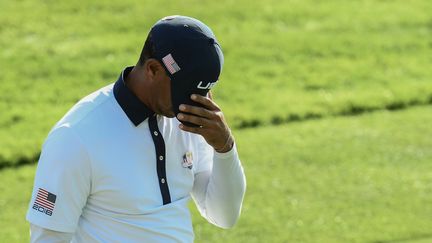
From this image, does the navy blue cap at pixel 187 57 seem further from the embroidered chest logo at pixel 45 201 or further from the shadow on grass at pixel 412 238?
the shadow on grass at pixel 412 238

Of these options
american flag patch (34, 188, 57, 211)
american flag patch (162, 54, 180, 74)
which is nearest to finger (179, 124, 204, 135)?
american flag patch (162, 54, 180, 74)

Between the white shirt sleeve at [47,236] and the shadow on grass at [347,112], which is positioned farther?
the shadow on grass at [347,112]

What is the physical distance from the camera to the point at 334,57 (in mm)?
13805

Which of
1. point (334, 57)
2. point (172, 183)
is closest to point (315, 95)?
point (334, 57)

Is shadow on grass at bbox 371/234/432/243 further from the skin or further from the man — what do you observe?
the skin

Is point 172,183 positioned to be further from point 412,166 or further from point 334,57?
point 334,57

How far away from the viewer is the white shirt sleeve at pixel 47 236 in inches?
160

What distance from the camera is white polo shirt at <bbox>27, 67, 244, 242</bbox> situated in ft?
13.1

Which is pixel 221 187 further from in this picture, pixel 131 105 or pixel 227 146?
pixel 131 105

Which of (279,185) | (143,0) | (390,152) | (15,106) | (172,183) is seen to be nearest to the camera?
(172,183)

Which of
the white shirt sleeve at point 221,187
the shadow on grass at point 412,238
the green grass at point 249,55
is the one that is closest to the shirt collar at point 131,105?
the white shirt sleeve at point 221,187

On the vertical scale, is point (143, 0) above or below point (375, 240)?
below

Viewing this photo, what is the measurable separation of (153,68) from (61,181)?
1.84ft

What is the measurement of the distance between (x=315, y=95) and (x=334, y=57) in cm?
146
